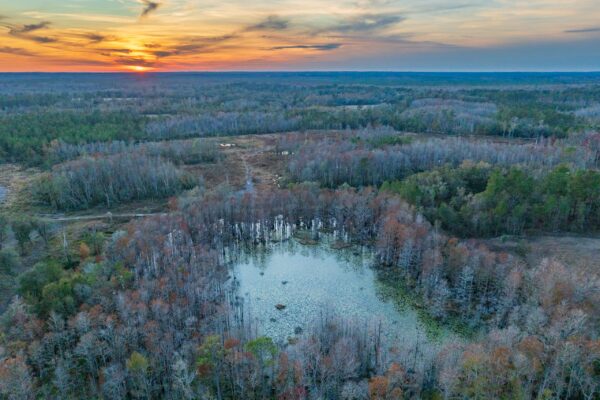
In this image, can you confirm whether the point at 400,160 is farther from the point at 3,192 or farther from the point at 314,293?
the point at 3,192

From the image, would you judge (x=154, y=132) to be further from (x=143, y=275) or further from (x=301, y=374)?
(x=301, y=374)

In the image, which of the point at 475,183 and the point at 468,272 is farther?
the point at 475,183

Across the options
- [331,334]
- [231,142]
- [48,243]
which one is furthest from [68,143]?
[331,334]

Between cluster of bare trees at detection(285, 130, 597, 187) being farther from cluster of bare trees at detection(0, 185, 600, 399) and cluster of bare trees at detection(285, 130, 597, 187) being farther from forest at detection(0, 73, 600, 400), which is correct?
cluster of bare trees at detection(0, 185, 600, 399)

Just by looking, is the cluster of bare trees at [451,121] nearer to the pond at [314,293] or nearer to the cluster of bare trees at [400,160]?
the cluster of bare trees at [400,160]

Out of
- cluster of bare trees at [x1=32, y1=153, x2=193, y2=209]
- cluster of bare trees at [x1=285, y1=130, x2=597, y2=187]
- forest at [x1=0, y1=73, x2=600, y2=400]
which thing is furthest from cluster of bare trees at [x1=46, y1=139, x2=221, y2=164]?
cluster of bare trees at [x1=285, y1=130, x2=597, y2=187]

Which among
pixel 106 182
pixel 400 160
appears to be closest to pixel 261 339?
pixel 106 182
